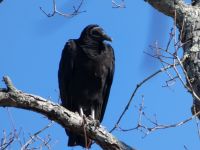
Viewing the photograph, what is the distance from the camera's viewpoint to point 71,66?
504cm

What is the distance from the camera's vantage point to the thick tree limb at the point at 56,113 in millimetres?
3287

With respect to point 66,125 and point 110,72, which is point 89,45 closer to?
point 110,72

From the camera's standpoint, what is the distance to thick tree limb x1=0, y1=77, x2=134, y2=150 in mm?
3287

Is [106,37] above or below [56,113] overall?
above

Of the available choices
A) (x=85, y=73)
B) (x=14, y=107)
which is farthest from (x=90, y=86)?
(x=14, y=107)

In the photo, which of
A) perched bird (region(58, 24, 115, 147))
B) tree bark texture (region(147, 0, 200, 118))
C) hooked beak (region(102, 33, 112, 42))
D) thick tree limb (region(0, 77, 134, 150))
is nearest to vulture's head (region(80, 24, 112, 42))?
hooked beak (region(102, 33, 112, 42))

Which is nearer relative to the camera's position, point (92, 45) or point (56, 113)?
point (56, 113)

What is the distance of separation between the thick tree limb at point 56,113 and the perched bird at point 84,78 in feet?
4.66

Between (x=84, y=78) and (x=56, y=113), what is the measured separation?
1666 millimetres

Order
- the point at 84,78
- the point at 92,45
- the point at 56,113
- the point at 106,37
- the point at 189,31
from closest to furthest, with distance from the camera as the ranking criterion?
the point at 56,113 → the point at 189,31 → the point at 84,78 → the point at 92,45 → the point at 106,37

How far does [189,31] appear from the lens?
11.8 ft

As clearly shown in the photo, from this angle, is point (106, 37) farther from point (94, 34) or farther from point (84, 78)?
point (84, 78)

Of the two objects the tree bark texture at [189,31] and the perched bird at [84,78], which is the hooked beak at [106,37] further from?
the tree bark texture at [189,31]

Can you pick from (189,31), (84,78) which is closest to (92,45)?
(84,78)
